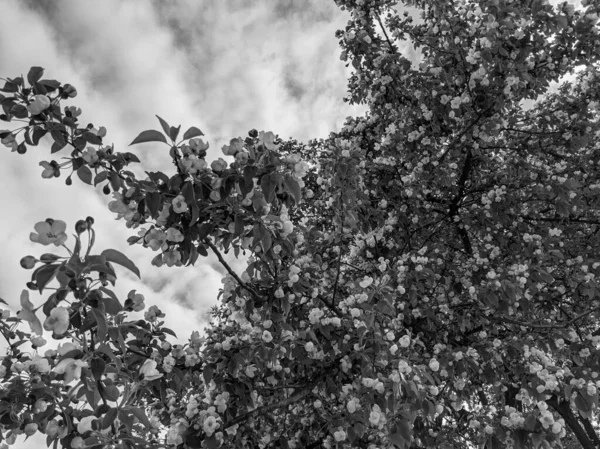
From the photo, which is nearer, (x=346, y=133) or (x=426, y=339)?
(x=426, y=339)

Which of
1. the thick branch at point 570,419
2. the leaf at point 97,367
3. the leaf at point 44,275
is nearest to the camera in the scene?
the leaf at point 44,275

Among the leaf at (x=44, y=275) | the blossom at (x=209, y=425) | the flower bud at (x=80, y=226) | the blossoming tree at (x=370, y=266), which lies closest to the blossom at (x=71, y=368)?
the blossoming tree at (x=370, y=266)

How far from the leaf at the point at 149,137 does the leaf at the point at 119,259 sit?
540 millimetres

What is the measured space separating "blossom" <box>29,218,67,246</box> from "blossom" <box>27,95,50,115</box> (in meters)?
0.67

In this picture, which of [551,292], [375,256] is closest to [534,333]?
[551,292]

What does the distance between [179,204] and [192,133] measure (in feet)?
1.25

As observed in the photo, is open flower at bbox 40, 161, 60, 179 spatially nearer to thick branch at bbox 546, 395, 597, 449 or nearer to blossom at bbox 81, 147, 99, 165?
blossom at bbox 81, 147, 99, 165

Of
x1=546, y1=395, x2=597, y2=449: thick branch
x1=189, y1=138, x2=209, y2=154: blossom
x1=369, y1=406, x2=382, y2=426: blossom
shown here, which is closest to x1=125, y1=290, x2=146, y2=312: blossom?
x1=189, y1=138, x2=209, y2=154: blossom

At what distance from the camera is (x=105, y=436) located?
5.75ft

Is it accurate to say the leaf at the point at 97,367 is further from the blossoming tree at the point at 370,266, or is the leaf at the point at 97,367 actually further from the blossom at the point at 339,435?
the blossom at the point at 339,435

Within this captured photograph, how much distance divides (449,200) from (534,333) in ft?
6.71

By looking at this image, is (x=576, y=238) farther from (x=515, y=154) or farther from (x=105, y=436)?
(x=105, y=436)

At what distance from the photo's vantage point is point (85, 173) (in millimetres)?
2037

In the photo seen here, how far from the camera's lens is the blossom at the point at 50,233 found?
1.48 meters
